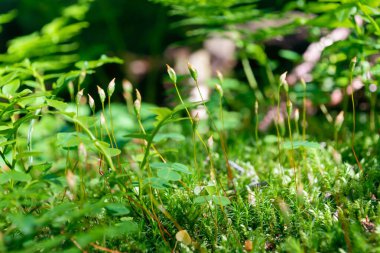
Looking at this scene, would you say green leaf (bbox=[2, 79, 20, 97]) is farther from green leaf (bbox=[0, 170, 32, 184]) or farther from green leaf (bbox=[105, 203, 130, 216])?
green leaf (bbox=[105, 203, 130, 216])

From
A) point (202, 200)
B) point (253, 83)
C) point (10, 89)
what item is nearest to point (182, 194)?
point (202, 200)

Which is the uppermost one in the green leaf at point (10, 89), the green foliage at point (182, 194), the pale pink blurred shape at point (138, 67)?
the green leaf at point (10, 89)

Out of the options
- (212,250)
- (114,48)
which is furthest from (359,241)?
(114,48)

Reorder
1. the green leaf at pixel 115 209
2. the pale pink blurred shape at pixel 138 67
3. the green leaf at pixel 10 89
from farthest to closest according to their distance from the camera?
the pale pink blurred shape at pixel 138 67, the green leaf at pixel 10 89, the green leaf at pixel 115 209

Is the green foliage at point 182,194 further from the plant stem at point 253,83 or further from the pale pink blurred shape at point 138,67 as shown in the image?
the pale pink blurred shape at point 138,67

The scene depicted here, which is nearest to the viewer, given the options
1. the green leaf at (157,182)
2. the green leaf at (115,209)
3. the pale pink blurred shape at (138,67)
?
the green leaf at (115,209)

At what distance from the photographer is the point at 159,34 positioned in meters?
4.57

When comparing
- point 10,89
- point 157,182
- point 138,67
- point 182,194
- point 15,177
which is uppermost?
point 10,89

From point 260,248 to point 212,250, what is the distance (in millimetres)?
151

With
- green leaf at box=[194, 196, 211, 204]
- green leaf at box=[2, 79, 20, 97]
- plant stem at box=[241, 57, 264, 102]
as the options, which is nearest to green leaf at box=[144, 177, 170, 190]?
green leaf at box=[194, 196, 211, 204]

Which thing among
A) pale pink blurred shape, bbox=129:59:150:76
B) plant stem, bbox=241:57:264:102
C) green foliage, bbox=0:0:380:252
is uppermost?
green foliage, bbox=0:0:380:252

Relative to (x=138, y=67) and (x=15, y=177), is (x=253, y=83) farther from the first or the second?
(x=138, y=67)

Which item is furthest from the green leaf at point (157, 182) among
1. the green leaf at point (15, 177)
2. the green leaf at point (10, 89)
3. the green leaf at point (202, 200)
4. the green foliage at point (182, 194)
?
the green leaf at point (10, 89)

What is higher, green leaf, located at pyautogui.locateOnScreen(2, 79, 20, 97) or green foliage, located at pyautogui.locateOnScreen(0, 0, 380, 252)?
green leaf, located at pyautogui.locateOnScreen(2, 79, 20, 97)
